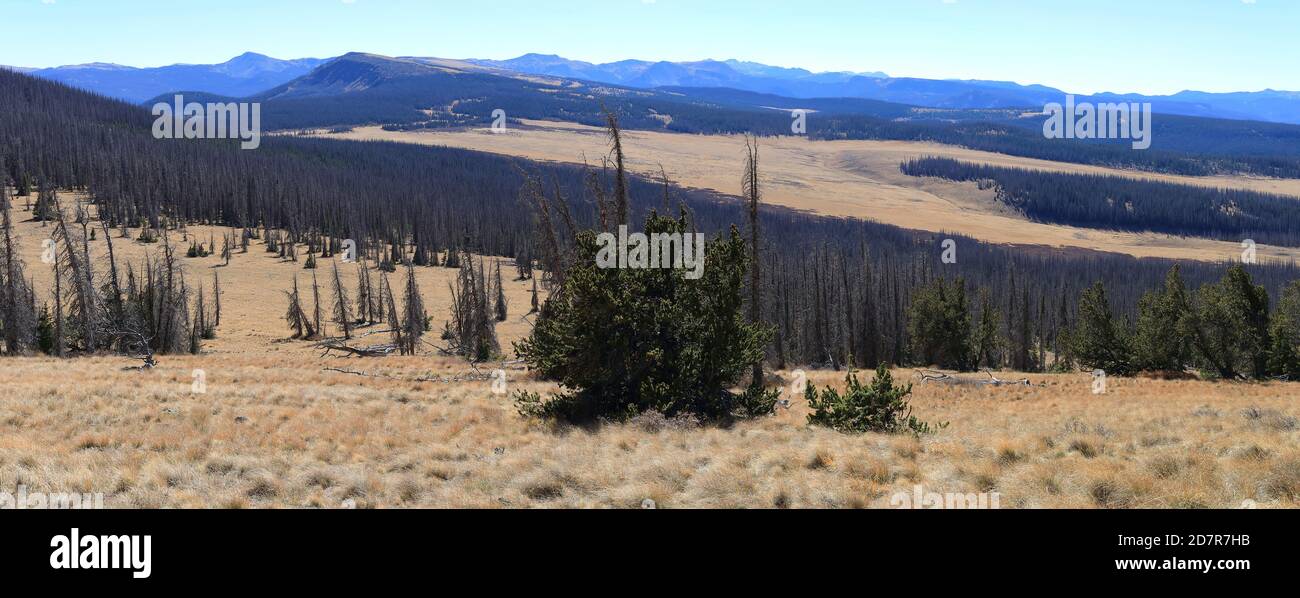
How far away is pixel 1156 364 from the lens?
50906 mm

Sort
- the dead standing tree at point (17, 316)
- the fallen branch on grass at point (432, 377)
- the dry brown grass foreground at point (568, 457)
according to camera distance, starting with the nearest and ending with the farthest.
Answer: the dry brown grass foreground at point (568, 457)
the fallen branch on grass at point (432, 377)
the dead standing tree at point (17, 316)

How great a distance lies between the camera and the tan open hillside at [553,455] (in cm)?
1165

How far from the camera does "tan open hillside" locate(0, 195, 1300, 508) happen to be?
11.6 meters

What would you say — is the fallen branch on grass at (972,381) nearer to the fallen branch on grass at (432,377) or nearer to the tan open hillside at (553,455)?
the tan open hillside at (553,455)

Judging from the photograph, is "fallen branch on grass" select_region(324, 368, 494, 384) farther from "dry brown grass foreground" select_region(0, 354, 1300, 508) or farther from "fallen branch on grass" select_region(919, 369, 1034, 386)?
"fallen branch on grass" select_region(919, 369, 1034, 386)

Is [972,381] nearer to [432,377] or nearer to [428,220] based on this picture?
[432,377]

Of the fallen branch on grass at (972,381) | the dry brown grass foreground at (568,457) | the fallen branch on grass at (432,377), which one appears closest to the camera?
the dry brown grass foreground at (568,457)

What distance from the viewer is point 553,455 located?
1548cm

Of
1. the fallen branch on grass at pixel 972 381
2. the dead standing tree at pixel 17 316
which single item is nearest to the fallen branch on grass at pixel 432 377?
the fallen branch on grass at pixel 972 381

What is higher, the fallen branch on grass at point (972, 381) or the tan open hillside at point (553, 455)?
the tan open hillside at point (553, 455)

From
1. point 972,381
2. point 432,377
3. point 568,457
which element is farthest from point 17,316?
point 972,381

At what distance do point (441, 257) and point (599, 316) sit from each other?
12200 cm
